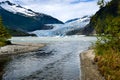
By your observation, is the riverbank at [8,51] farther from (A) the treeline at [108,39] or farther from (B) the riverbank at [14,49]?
(A) the treeline at [108,39]

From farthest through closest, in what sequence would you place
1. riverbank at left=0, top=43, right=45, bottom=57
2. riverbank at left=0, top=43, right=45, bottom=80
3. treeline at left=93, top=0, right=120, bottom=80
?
riverbank at left=0, top=43, right=45, bottom=57 → riverbank at left=0, top=43, right=45, bottom=80 → treeline at left=93, top=0, right=120, bottom=80

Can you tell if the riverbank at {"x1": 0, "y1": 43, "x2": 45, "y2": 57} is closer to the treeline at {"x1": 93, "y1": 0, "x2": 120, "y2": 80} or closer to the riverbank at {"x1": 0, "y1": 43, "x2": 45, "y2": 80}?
the riverbank at {"x1": 0, "y1": 43, "x2": 45, "y2": 80}

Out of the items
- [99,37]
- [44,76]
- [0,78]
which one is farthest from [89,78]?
[99,37]

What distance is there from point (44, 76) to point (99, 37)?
13844 millimetres

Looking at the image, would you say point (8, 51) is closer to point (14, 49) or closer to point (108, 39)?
point (14, 49)

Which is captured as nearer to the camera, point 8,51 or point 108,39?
point 108,39

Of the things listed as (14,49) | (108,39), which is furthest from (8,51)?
(108,39)

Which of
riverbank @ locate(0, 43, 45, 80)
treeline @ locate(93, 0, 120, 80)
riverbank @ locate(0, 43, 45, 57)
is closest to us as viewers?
treeline @ locate(93, 0, 120, 80)

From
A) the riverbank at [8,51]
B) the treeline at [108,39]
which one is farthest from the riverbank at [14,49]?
the treeline at [108,39]

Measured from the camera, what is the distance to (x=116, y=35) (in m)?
39.1

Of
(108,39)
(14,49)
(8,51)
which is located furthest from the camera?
(14,49)

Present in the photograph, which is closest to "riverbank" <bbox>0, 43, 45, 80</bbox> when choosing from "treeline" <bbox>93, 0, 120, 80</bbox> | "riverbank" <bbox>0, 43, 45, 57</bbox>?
"riverbank" <bbox>0, 43, 45, 57</bbox>

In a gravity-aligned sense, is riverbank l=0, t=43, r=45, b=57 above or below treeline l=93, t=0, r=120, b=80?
below

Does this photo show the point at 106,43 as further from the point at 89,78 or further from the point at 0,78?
the point at 0,78
